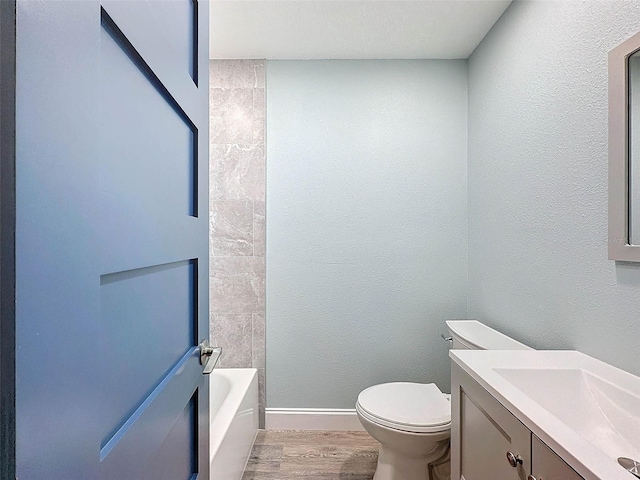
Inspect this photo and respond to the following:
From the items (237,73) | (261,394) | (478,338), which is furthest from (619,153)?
(261,394)

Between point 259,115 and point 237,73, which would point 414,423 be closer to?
point 259,115

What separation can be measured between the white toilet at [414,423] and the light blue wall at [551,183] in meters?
0.21

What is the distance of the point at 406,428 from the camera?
6.06 feet

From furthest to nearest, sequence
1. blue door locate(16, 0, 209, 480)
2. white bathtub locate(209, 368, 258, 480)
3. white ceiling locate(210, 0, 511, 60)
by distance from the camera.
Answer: white ceiling locate(210, 0, 511, 60) < white bathtub locate(209, 368, 258, 480) < blue door locate(16, 0, 209, 480)

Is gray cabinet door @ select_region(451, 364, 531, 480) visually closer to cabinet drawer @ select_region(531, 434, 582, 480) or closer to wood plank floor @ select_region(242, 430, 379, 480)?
cabinet drawer @ select_region(531, 434, 582, 480)

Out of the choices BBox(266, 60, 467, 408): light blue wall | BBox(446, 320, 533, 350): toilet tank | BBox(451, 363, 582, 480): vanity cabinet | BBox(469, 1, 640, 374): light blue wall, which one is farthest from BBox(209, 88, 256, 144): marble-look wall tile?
BBox(451, 363, 582, 480): vanity cabinet

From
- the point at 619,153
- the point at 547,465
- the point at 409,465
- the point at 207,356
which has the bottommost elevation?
the point at 409,465

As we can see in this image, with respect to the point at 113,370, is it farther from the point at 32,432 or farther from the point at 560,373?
the point at 560,373

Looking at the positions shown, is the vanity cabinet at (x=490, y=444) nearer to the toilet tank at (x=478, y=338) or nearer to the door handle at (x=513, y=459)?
the door handle at (x=513, y=459)

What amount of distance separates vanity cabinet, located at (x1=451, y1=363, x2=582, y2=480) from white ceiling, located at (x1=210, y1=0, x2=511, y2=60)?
1784 mm

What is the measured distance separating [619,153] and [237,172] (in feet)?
6.75

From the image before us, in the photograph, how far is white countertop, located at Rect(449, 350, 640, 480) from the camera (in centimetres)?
89

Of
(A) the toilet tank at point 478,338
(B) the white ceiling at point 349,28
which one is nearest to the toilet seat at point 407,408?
(A) the toilet tank at point 478,338

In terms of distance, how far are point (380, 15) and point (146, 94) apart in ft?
6.18
